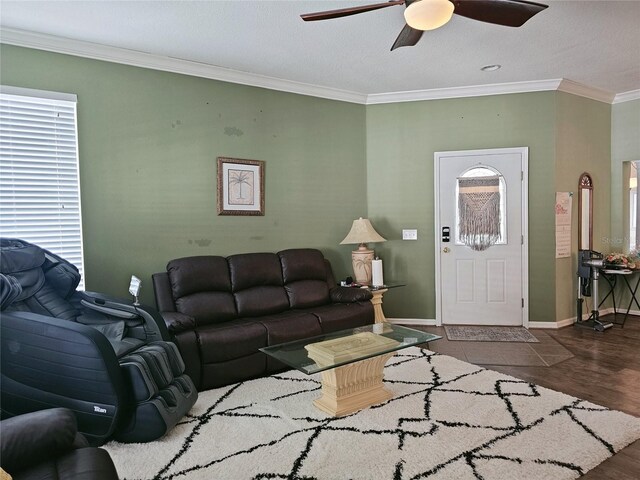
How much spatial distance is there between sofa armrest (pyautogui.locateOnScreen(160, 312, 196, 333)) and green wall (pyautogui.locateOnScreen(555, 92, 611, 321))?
13.3 ft

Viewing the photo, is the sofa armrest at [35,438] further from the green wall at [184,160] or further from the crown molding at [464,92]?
the crown molding at [464,92]

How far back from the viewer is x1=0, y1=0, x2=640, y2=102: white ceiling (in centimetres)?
297

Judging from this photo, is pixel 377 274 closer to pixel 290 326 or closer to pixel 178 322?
pixel 290 326

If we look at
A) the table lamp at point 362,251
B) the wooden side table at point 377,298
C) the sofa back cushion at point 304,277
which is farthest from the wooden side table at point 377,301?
the sofa back cushion at point 304,277

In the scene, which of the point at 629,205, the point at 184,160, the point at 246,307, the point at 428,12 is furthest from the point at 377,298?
the point at 629,205

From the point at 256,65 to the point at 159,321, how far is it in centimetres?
256

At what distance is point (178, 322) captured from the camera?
3.11m

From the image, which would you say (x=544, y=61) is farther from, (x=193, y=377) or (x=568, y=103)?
(x=193, y=377)

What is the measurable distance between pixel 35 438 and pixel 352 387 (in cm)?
180

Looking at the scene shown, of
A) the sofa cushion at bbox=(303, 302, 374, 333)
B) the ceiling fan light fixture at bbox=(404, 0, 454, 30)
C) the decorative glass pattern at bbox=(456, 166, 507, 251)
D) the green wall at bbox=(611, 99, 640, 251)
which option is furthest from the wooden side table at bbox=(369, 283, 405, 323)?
the green wall at bbox=(611, 99, 640, 251)

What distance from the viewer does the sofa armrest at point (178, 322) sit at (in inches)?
121

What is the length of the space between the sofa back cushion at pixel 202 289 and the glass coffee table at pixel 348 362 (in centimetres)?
95

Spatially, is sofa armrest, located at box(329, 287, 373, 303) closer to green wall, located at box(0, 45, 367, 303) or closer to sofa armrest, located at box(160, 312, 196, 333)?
green wall, located at box(0, 45, 367, 303)

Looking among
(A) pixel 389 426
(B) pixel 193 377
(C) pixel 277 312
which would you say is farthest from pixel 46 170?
(A) pixel 389 426
